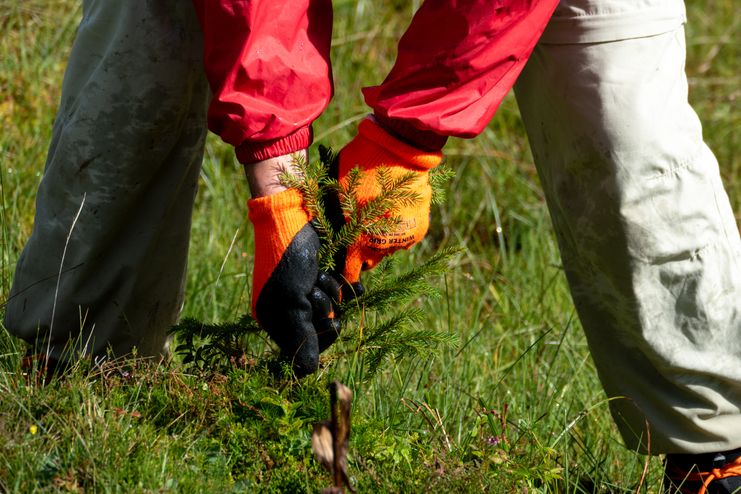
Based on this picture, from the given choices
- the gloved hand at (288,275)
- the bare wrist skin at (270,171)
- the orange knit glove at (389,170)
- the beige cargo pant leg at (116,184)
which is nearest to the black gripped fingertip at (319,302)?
the gloved hand at (288,275)

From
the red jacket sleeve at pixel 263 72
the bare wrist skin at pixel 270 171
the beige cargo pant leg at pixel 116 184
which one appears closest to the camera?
the red jacket sleeve at pixel 263 72

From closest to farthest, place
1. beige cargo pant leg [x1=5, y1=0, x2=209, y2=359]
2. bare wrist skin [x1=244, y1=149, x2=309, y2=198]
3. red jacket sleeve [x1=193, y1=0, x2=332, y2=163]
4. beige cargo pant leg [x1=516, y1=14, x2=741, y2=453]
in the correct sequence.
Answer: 1. red jacket sleeve [x1=193, y1=0, x2=332, y2=163]
2. bare wrist skin [x1=244, y1=149, x2=309, y2=198]
3. beige cargo pant leg [x1=516, y1=14, x2=741, y2=453]
4. beige cargo pant leg [x1=5, y1=0, x2=209, y2=359]

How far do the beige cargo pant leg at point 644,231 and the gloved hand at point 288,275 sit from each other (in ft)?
2.22

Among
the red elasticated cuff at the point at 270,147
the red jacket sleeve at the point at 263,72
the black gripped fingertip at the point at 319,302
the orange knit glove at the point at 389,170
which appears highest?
the red jacket sleeve at the point at 263,72

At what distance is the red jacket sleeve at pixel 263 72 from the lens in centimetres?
190

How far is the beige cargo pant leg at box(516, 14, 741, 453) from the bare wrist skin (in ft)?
2.19

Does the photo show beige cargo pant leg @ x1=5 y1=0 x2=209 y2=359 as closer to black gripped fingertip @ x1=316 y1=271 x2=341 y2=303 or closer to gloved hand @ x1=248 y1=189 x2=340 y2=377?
gloved hand @ x1=248 y1=189 x2=340 y2=377

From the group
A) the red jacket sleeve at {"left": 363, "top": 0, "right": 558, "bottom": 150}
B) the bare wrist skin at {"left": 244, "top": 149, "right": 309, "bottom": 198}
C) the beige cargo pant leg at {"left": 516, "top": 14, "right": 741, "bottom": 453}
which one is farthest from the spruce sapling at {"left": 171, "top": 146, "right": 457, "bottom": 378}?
the beige cargo pant leg at {"left": 516, "top": 14, "right": 741, "bottom": 453}

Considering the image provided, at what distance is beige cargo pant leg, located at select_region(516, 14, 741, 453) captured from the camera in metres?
2.22

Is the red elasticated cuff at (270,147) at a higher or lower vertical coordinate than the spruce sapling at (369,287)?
higher

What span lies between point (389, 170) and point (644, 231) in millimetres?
654

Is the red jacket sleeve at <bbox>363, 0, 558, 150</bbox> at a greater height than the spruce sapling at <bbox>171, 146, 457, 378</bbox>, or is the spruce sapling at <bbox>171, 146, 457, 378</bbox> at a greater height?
the red jacket sleeve at <bbox>363, 0, 558, 150</bbox>

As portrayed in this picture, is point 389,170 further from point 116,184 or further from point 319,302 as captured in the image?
point 116,184

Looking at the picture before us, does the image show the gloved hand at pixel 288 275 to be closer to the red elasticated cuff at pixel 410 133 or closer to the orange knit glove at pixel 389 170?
the orange knit glove at pixel 389 170
